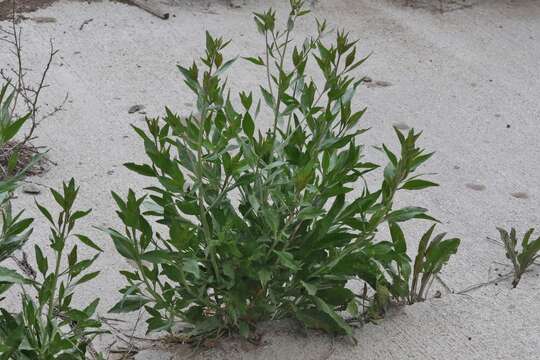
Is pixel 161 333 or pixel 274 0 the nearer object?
pixel 161 333

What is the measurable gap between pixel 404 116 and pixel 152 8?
1995mm

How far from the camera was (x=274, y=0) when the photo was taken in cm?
596

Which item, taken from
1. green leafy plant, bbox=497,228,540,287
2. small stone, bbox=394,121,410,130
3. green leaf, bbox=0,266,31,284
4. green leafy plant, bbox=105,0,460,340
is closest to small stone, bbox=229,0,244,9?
small stone, bbox=394,121,410,130

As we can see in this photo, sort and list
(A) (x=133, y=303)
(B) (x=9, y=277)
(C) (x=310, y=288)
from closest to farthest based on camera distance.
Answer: (B) (x=9, y=277) → (C) (x=310, y=288) → (A) (x=133, y=303)

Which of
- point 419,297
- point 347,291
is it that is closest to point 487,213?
point 419,297

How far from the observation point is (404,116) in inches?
175

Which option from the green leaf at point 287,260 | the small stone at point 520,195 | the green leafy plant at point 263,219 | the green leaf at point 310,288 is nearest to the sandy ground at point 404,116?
the small stone at point 520,195

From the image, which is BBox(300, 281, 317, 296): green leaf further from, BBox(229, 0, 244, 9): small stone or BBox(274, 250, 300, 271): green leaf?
BBox(229, 0, 244, 9): small stone

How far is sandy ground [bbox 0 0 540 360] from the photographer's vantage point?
2.59 metres

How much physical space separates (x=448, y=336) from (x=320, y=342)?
1.30ft

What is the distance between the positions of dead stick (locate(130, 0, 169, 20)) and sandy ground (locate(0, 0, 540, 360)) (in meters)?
0.05

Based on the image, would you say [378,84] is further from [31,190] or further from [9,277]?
[9,277]

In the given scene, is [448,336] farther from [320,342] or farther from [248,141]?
[248,141]

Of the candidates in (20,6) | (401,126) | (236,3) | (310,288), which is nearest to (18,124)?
(310,288)
